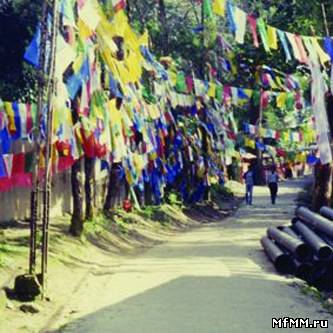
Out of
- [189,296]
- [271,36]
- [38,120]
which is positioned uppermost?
[271,36]

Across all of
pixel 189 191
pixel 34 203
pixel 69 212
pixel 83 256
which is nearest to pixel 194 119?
pixel 189 191

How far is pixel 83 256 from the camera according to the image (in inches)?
583

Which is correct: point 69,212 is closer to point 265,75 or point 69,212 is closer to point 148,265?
point 148,265

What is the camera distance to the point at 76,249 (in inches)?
590

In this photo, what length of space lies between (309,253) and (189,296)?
11.0ft

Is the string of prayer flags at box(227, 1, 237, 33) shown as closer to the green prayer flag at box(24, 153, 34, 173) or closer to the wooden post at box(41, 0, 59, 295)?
the wooden post at box(41, 0, 59, 295)

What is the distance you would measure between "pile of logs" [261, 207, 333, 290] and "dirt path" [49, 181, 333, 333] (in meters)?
0.36

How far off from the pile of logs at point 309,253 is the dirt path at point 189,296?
0.36 meters

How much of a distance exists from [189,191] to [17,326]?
20.0m

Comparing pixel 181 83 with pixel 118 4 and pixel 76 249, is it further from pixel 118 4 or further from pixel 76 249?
A: pixel 118 4

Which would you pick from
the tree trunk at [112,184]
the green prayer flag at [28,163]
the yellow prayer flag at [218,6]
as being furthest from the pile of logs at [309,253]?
the tree trunk at [112,184]

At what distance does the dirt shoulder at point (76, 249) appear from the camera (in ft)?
32.0

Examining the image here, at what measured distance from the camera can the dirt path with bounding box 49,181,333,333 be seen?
8.97m

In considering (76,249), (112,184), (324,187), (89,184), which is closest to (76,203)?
(76,249)
